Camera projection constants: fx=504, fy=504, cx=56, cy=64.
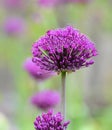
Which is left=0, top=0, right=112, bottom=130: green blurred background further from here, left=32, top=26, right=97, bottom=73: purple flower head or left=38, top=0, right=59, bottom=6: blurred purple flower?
left=32, top=26, right=97, bottom=73: purple flower head

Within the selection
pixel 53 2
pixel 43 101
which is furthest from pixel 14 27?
pixel 43 101

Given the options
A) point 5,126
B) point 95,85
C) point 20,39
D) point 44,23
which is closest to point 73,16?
point 44,23

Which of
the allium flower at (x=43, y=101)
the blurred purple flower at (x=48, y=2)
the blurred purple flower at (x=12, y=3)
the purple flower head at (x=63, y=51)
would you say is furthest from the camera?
the blurred purple flower at (x=12, y=3)

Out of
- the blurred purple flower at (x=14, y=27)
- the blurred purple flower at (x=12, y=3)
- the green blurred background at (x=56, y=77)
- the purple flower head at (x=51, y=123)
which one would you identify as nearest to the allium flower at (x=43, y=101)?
the green blurred background at (x=56, y=77)

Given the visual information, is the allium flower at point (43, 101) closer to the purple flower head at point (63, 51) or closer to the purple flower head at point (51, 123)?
the purple flower head at point (63, 51)

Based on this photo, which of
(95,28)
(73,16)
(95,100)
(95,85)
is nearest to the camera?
(73,16)

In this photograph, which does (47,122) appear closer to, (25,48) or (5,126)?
(5,126)

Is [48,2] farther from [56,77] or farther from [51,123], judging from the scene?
[51,123]
